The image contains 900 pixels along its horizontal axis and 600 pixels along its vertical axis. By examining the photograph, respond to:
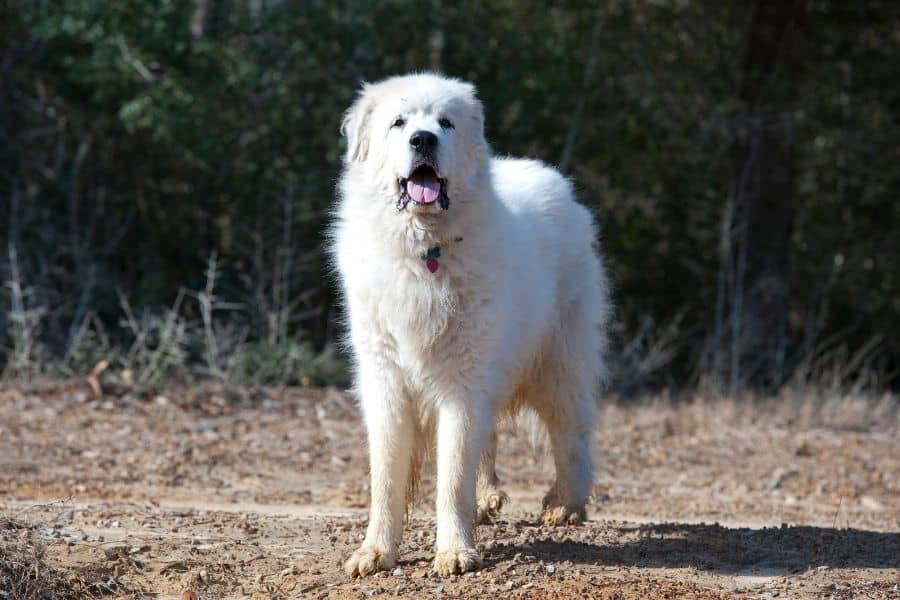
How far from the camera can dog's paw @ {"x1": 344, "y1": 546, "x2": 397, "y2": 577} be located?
4812 mm

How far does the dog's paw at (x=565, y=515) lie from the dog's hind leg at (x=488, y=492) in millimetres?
240

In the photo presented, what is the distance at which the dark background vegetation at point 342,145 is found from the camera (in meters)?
11.7

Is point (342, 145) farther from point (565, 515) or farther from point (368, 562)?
point (368, 562)

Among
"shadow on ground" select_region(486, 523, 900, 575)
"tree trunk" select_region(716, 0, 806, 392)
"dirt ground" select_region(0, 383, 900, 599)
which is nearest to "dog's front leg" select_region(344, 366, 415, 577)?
"dirt ground" select_region(0, 383, 900, 599)

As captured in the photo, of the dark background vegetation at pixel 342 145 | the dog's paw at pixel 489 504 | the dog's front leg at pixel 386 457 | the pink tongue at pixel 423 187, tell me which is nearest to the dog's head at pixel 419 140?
the pink tongue at pixel 423 187

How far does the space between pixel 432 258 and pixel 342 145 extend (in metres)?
7.45

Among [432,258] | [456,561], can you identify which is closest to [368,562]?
[456,561]

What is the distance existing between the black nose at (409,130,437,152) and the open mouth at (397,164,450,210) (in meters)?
0.08

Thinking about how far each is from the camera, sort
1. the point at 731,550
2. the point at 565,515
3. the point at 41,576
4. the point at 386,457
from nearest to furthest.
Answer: the point at 41,576, the point at 386,457, the point at 731,550, the point at 565,515

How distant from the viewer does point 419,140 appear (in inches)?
185

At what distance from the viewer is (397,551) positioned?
4953 millimetres

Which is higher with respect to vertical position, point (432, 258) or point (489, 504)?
point (432, 258)

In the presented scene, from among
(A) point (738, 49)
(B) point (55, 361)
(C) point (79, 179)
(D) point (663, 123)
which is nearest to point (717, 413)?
(D) point (663, 123)

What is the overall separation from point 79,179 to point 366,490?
6.57 m
